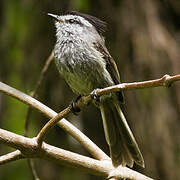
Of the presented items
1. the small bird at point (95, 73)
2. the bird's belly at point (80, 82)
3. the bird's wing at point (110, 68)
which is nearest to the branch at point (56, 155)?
the small bird at point (95, 73)

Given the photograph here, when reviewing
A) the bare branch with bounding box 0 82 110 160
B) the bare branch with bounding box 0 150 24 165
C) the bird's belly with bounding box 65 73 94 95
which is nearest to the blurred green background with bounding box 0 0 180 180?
the bird's belly with bounding box 65 73 94 95

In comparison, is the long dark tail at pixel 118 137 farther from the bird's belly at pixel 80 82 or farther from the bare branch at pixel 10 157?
the bare branch at pixel 10 157

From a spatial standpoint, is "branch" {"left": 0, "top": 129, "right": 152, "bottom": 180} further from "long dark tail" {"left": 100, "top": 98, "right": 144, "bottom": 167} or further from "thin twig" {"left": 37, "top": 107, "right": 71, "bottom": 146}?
"long dark tail" {"left": 100, "top": 98, "right": 144, "bottom": 167}

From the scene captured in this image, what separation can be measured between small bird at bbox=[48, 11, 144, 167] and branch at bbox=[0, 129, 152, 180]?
0.58 meters

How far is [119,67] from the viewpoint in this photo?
422 centimetres

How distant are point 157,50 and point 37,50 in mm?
1179

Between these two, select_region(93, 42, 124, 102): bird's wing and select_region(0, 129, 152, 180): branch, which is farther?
select_region(93, 42, 124, 102): bird's wing

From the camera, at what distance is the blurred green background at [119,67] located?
13.2 feet

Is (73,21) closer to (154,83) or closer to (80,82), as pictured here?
(80,82)

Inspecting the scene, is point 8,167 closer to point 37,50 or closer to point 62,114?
point 37,50

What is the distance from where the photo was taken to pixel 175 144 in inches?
157

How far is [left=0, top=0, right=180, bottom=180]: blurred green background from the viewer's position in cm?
402

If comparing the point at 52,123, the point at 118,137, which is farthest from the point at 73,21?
the point at 52,123

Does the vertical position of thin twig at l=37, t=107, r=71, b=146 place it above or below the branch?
above
